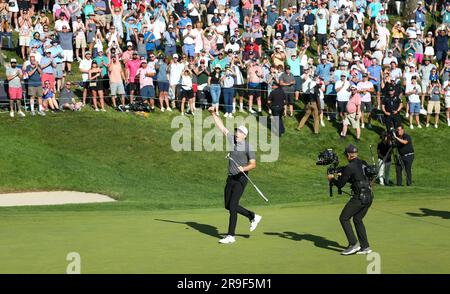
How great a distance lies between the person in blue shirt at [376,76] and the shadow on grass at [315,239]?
19.1m

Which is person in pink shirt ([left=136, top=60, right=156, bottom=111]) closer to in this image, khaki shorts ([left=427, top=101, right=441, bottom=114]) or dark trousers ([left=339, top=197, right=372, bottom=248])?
khaki shorts ([left=427, top=101, right=441, bottom=114])

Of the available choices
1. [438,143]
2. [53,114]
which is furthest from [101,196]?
[438,143]

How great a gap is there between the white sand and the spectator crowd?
19.5 ft

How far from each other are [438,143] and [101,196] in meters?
14.9

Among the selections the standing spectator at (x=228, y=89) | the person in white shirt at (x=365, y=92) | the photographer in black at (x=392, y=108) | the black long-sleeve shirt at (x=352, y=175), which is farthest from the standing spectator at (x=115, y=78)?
the black long-sleeve shirt at (x=352, y=175)

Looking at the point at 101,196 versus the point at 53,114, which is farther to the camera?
the point at 53,114

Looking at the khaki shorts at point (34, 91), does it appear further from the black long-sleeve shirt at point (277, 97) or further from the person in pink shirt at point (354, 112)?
the person in pink shirt at point (354, 112)

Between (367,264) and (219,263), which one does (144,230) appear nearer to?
(219,263)

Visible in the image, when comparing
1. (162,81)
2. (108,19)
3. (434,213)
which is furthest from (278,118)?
(434,213)

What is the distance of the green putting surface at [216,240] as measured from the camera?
53.3 ft

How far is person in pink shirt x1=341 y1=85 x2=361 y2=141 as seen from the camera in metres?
35.5

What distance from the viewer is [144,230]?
20141 millimetres

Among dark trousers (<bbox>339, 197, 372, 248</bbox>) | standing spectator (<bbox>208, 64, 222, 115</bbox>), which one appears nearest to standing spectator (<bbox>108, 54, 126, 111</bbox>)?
standing spectator (<bbox>208, 64, 222, 115</bbox>)
